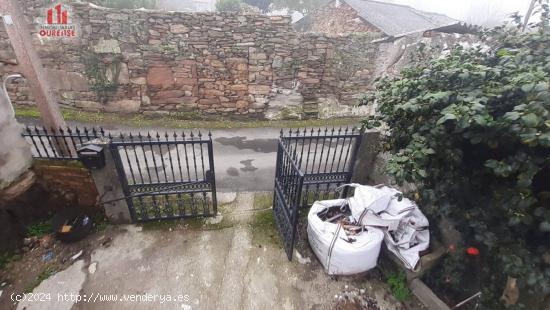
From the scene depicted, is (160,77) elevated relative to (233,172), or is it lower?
elevated

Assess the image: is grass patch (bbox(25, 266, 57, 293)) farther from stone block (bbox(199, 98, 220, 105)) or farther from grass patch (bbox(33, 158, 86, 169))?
stone block (bbox(199, 98, 220, 105))

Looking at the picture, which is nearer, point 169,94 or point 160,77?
point 160,77

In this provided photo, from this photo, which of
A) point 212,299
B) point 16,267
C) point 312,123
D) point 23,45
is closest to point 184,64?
point 23,45

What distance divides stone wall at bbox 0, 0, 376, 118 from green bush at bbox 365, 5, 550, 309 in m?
4.87

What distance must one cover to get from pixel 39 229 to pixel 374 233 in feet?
15.5

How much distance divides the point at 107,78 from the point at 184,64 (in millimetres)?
2105

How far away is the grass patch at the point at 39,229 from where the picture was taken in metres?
3.69

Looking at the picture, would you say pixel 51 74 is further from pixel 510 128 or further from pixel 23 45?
pixel 510 128

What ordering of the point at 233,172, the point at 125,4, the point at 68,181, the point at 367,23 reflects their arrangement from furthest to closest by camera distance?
the point at 125,4, the point at 367,23, the point at 233,172, the point at 68,181

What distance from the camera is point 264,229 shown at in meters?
3.97

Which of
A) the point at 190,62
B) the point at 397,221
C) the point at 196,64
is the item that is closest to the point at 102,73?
the point at 190,62

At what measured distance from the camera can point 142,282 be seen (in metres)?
3.21

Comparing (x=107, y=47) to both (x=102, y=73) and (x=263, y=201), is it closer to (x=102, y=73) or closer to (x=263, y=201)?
(x=102, y=73)

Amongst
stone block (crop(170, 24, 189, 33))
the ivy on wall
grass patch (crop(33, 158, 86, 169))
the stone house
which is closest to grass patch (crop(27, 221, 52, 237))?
grass patch (crop(33, 158, 86, 169))
